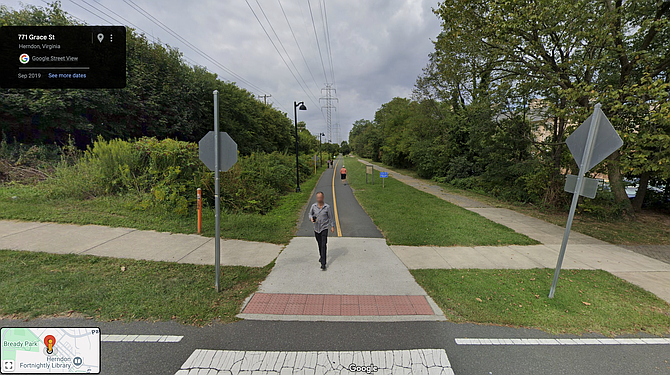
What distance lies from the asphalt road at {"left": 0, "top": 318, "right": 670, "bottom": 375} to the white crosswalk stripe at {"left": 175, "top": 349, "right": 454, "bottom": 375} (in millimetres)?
84

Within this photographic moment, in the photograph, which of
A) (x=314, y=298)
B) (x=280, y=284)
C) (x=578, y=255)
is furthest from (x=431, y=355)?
(x=578, y=255)

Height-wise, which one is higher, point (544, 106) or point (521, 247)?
point (544, 106)

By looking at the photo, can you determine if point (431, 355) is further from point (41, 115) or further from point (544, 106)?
point (41, 115)

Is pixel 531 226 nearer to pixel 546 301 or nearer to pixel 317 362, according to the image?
pixel 546 301

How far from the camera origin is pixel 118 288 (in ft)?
13.4

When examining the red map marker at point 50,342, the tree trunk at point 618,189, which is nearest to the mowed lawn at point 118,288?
the red map marker at point 50,342

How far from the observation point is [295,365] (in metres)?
2.76

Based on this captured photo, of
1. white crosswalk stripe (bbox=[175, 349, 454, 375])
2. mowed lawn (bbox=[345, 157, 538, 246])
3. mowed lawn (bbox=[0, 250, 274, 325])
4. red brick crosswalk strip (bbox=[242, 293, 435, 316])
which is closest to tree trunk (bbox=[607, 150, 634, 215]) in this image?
mowed lawn (bbox=[345, 157, 538, 246])

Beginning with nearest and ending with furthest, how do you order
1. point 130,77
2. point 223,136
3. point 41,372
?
point 41,372
point 223,136
point 130,77

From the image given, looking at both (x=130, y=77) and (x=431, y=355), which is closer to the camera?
(x=431, y=355)

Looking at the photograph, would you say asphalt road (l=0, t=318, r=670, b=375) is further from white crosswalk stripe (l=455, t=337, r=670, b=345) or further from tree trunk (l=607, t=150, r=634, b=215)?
tree trunk (l=607, t=150, r=634, b=215)

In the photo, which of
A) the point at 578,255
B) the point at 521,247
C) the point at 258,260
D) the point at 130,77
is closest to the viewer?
the point at 258,260

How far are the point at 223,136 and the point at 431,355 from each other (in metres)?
4.15
